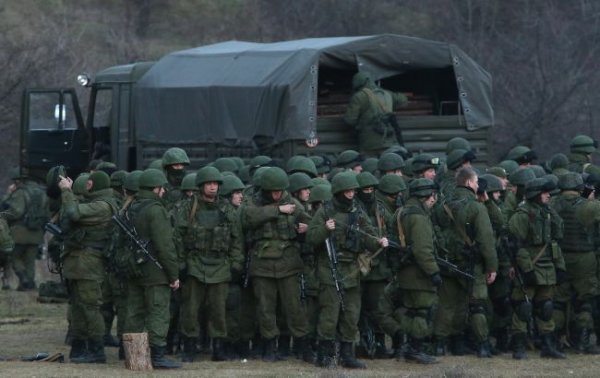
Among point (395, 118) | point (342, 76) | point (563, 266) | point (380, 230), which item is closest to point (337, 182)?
point (380, 230)

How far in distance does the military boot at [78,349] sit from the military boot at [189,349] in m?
0.96

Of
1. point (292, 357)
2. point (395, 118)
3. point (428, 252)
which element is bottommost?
point (292, 357)

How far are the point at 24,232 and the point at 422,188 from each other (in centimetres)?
949

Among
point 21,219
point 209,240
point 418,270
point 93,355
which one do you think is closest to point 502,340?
point 418,270

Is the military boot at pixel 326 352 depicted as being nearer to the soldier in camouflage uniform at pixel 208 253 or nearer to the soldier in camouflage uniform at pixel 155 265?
the soldier in camouflage uniform at pixel 208 253

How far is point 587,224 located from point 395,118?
4804 mm

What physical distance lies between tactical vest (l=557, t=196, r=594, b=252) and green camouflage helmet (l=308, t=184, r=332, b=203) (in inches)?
101

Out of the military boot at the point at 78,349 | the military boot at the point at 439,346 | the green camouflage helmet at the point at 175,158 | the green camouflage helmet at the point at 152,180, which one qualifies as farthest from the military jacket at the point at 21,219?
the military boot at the point at 439,346

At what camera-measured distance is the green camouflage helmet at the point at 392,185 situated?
1617 centimetres

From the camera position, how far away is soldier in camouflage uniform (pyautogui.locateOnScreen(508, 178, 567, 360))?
53.0 feet

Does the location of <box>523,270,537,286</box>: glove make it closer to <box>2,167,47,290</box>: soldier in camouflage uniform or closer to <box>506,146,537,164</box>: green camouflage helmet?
<box>506,146,537,164</box>: green camouflage helmet

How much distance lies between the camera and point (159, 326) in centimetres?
1517

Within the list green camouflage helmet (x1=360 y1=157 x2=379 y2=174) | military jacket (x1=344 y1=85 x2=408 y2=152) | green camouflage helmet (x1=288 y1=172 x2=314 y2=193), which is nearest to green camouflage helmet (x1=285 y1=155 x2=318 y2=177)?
green camouflage helmet (x1=288 y1=172 x2=314 y2=193)

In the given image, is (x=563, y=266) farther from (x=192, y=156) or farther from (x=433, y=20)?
(x=433, y=20)
